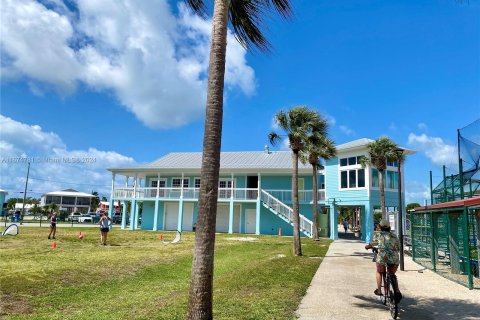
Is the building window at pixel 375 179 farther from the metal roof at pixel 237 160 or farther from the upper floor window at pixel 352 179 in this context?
the metal roof at pixel 237 160

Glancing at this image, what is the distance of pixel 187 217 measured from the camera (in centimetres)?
3288

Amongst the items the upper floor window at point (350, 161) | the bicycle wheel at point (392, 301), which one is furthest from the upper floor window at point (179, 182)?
the bicycle wheel at point (392, 301)

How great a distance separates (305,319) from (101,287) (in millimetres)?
4785

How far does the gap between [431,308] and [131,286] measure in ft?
20.6

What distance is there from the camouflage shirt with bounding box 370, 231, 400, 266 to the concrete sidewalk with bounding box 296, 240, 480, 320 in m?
0.89

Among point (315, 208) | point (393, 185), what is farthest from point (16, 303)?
point (393, 185)

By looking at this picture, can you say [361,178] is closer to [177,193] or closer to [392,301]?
[177,193]

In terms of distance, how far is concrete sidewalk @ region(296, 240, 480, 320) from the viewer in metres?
6.47

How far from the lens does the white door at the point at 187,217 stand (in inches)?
1289

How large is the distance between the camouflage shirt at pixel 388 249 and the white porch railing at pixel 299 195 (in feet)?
73.2

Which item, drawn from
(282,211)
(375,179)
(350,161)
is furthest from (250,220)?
(375,179)

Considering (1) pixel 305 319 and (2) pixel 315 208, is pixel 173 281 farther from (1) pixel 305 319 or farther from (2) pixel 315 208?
(2) pixel 315 208

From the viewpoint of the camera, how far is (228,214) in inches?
1259

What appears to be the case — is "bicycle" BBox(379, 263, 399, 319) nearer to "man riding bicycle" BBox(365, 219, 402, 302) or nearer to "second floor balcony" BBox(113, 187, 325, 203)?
"man riding bicycle" BBox(365, 219, 402, 302)
